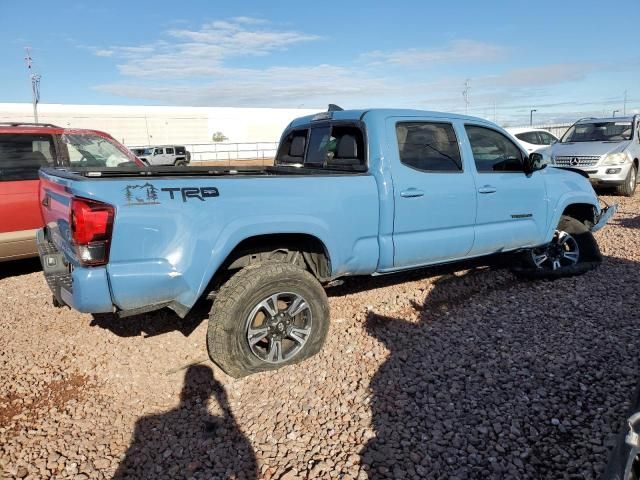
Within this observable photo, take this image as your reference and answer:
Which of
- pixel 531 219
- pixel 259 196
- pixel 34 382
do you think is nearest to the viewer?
pixel 259 196

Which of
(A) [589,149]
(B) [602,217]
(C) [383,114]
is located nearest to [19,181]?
(C) [383,114]

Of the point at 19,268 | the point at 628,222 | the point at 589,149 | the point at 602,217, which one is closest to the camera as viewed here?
the point at 602,217

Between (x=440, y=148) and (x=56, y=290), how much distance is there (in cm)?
339

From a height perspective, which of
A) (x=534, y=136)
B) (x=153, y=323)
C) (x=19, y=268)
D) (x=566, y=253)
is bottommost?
(x=153, y=323)

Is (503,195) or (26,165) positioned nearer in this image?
(503,195)

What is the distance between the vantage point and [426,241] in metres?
4.21

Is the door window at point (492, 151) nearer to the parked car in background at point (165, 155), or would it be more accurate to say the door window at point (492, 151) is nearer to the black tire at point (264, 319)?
the black tire at point (264, 319)

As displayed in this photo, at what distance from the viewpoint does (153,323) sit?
4539mm

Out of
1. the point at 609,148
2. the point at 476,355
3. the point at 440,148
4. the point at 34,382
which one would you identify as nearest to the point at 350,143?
the point at 440,148

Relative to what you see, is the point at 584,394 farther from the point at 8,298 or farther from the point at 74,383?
the point at 8,298

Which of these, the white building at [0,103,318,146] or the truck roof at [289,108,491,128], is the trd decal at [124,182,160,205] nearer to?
the truck roof at [289,108,491,128]

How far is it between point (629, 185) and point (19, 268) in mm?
12932

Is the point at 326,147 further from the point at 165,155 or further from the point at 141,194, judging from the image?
the point at 165,155

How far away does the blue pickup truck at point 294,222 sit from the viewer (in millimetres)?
2926
